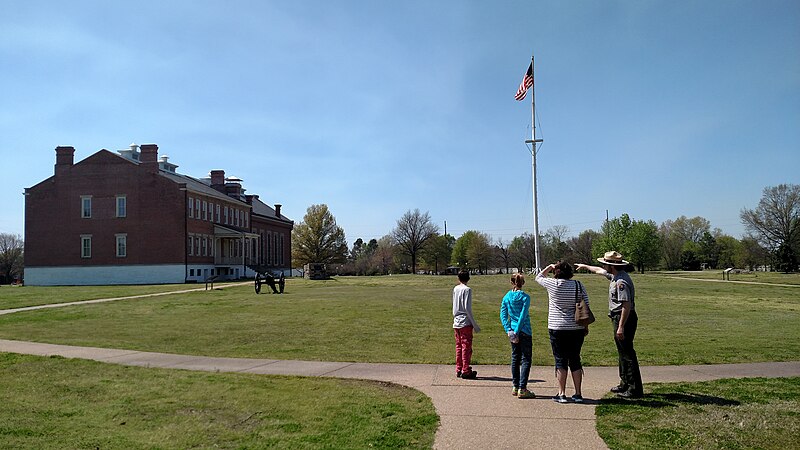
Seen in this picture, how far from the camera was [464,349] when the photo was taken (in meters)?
10.2

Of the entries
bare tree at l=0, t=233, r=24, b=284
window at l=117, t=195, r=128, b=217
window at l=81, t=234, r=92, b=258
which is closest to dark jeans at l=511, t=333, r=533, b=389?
window at l=117, t=195, r=128, b=217

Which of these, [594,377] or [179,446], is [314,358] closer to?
[594,377]

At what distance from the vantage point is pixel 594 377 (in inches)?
401

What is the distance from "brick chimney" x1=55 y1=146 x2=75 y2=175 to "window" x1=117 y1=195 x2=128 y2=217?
6029 mm

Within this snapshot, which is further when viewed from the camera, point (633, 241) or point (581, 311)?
point (633, 241)

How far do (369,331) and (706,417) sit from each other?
10646 millimetres

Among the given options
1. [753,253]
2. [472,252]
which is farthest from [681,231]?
[472,252]

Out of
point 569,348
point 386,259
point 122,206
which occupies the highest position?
point 122,206

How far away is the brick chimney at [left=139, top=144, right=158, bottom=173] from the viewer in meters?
59.1

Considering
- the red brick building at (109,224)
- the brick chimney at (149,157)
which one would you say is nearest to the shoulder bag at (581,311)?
the red brick building at (109,224)

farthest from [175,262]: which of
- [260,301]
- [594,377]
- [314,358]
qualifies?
[594,377]

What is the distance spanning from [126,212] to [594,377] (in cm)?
5691

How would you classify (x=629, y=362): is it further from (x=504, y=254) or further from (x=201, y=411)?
(x=504, y=254)

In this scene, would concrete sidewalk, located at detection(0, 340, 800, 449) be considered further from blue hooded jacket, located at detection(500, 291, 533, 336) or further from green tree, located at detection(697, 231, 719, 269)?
green tree, located at detection(697, 231, 719, 269)
